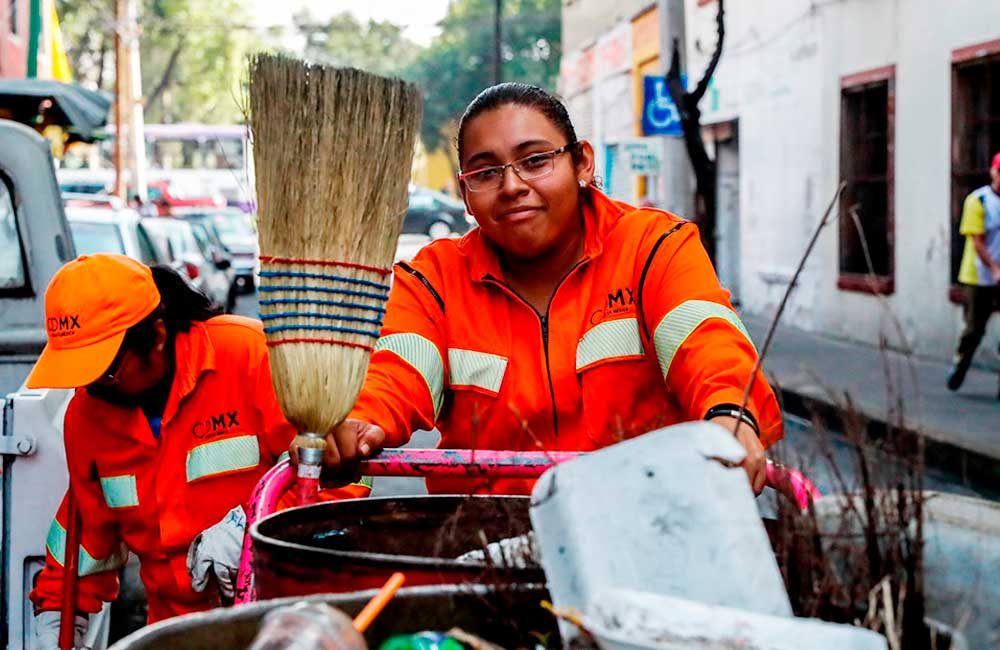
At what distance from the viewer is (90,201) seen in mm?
19109

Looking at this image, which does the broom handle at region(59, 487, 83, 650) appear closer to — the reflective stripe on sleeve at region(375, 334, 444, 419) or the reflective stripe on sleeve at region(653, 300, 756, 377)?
the reflective stripe on sleeve at region(375, 334, 444, 419)

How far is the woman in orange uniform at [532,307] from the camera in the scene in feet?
9.64

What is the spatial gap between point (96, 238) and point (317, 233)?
25.1 ft

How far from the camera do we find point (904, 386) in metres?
10.9

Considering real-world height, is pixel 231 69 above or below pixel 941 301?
above

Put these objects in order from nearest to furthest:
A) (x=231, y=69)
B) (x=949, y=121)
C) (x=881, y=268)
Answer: (x=949, y=121) < (x=881, y=268) < (x=231, y=69)

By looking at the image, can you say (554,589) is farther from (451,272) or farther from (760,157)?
(760,157)

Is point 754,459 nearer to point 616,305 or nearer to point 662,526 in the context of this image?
point 662,526

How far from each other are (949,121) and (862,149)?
8.56ft

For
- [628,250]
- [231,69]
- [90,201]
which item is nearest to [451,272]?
[628,250]

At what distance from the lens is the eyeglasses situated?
301 cm

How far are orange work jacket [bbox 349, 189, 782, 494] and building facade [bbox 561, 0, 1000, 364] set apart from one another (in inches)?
374

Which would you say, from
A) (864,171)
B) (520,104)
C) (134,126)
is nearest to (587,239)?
(520,104)

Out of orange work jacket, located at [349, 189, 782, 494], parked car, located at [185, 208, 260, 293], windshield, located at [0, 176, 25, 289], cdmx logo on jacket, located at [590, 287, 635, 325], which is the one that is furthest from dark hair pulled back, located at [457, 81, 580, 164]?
parked car, located at [185, 208, 260, 293]
